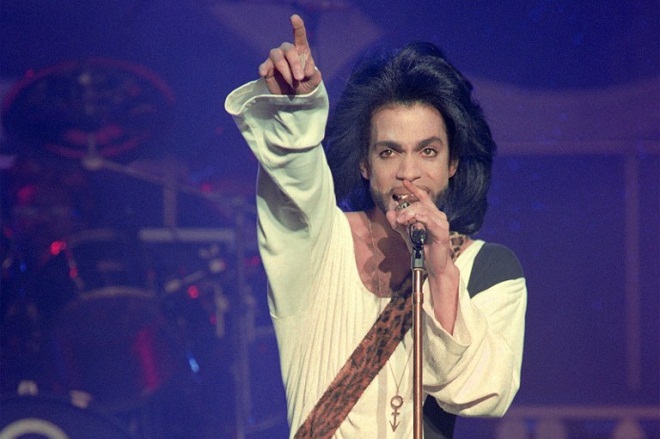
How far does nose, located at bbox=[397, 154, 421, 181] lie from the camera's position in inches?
92.2

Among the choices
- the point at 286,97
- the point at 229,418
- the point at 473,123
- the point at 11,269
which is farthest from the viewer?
the point at 229,418

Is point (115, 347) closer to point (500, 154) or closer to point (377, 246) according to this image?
point (500, 154)

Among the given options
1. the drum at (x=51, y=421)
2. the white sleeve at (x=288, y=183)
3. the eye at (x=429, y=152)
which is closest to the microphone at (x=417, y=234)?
the white sleeve at (x=288, y=183)

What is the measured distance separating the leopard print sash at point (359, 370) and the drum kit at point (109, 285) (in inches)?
81.1

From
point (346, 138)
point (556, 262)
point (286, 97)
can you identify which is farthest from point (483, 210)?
point (556, 262)

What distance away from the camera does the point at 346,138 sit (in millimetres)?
2547

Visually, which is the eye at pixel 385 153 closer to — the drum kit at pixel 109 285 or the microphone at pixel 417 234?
the microphone at pixel 417 234

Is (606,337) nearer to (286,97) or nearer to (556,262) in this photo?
(556,262)

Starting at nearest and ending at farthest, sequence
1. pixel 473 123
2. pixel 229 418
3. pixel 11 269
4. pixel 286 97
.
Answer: pixel 286 97 → pixel 473 123 → pixel 11 269 → pixel 229 418

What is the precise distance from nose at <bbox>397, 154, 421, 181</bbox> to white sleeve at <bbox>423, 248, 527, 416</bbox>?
0.97 feet

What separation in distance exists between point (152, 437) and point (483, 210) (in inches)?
92.3

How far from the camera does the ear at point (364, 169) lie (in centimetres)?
254

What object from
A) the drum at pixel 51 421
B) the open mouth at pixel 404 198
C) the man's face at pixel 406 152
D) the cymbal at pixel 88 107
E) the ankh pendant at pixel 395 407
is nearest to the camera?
the open mouth at pixel 404 198

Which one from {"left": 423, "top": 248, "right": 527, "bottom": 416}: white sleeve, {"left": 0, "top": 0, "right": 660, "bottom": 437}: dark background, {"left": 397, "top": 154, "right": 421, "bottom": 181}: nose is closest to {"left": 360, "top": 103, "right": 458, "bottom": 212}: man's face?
{"left": 397, "top": 154, "right": 421, "bottom": 181}: nose
